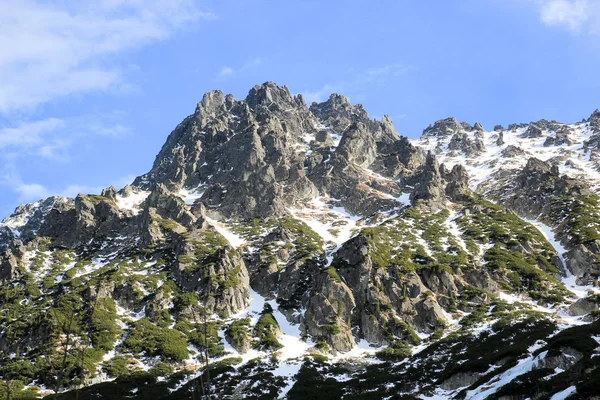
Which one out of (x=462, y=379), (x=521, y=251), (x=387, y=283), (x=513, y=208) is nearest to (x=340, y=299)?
(x=387, y=283)

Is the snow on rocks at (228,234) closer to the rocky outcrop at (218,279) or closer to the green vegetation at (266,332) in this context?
the rocky outcrop at (218,279)

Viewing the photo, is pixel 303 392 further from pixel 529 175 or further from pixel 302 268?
pixel 529 175

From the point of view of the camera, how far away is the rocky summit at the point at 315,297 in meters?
70.4

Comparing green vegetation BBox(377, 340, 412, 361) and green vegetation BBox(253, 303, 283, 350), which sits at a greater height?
green vegetation BBox(253, 303, 283, 350)

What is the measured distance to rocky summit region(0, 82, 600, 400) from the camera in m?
70.4

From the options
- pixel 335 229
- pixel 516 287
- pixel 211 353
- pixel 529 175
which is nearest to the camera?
pixel 211 353

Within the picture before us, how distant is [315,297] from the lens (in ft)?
348

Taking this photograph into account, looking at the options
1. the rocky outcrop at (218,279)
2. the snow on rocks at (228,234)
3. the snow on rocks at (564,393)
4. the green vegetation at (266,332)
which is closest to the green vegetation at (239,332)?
the green vegetation at (266,332)

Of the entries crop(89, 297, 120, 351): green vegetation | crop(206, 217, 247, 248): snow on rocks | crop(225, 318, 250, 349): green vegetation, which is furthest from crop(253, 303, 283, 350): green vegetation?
crop(206, 217, 247, 248): snow on rocks

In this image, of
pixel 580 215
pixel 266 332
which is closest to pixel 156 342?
pixel 266 332

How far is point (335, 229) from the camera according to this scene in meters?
162

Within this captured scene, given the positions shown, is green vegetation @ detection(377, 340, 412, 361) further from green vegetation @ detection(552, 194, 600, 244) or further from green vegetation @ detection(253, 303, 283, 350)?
green vegetation @ detection(552, 194, 600, 244)

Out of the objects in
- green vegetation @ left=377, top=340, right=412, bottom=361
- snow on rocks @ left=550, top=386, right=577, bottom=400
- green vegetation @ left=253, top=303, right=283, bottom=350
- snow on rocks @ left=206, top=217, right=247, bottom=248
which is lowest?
snow on rocks @ left=550, top=386, right=577, bottom=400

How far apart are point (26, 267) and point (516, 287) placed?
141 m
